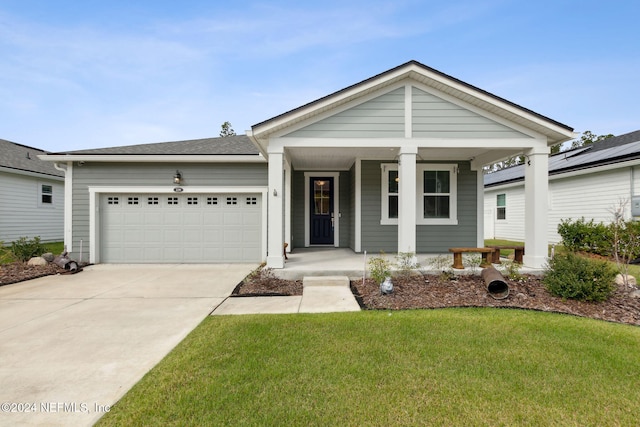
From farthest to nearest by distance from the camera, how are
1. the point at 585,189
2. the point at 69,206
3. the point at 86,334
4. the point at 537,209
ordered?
the point at 585,189, the point at 69,206, the point at 537,209, the point at 86,334

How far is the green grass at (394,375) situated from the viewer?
6.48 ft

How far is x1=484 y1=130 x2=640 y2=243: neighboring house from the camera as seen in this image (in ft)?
29.8

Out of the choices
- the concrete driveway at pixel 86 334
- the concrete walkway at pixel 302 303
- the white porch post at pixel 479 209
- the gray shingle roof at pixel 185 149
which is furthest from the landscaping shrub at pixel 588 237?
the gray shingle roof at pixel 185 149

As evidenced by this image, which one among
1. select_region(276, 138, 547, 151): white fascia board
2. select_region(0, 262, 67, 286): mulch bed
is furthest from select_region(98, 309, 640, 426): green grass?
select_region(0, 262, 67, 286): mulch bed

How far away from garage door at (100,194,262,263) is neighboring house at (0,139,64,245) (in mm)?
6499

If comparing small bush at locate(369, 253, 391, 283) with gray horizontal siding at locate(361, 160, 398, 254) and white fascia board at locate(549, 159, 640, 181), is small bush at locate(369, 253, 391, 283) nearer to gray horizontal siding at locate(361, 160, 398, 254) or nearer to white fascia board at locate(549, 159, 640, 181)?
gray horizontal siding at locate(361, 160, 398, 254)

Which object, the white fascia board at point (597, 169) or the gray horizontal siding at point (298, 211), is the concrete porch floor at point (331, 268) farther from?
the white fascia board at point (597, 169)

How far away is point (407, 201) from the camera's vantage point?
588cm

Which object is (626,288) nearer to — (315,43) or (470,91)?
(470,91)

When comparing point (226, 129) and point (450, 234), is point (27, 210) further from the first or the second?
point (226, 129)

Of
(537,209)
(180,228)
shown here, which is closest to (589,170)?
(537,209)

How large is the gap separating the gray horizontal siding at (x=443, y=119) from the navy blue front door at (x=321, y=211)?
12.7 feet

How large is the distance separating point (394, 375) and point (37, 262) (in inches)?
360

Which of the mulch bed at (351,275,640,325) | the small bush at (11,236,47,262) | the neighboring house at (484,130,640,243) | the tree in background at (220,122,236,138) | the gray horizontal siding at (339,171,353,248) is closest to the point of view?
the mulch bed at (351,275,640,325)
